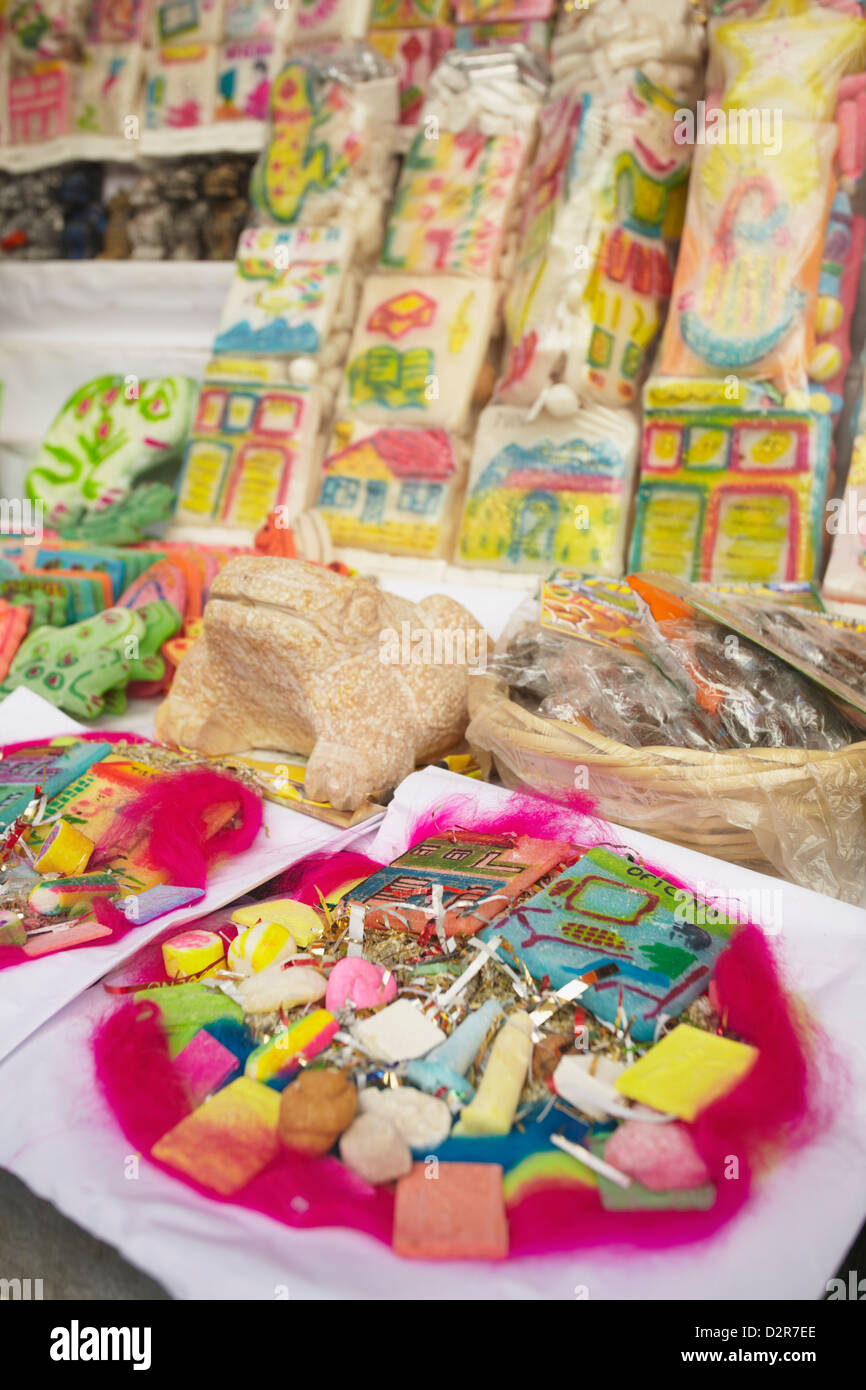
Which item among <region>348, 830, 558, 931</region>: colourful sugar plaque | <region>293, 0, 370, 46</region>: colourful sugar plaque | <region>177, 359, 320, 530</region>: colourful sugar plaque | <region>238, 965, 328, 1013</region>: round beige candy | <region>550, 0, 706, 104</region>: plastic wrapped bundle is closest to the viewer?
<region>238, 965, 328, 1013</region>: round beige candy

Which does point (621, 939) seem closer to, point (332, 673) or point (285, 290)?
point (332, 673)

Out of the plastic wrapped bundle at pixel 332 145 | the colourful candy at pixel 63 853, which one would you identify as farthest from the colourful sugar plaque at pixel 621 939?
the plastic wrapped bundle at pixel 332 145

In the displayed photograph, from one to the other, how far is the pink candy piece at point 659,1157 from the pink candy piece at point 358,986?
291 mm

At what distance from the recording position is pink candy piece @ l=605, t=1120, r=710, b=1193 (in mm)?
743

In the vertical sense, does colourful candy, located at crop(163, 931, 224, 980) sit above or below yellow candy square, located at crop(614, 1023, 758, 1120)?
below

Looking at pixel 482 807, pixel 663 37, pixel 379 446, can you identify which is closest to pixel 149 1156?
pixel 482 807

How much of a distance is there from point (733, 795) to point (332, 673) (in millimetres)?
665

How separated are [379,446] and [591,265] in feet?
2.46

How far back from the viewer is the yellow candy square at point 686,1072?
31.0 inches

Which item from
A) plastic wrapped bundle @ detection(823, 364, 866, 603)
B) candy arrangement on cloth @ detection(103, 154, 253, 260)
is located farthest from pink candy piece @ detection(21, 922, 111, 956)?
candy arrangement on cloth @ detection(103, 154, 253, 260)

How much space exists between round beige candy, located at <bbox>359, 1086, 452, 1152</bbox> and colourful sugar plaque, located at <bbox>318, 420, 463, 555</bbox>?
6.34 feet

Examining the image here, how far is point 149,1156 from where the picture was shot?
80 centimetres

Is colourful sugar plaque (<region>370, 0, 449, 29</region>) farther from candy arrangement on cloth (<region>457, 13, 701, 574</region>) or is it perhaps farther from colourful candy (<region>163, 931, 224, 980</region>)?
colourful candy (<region>163, 931, 224, 980</region>)

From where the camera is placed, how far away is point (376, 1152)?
30.0 inches
